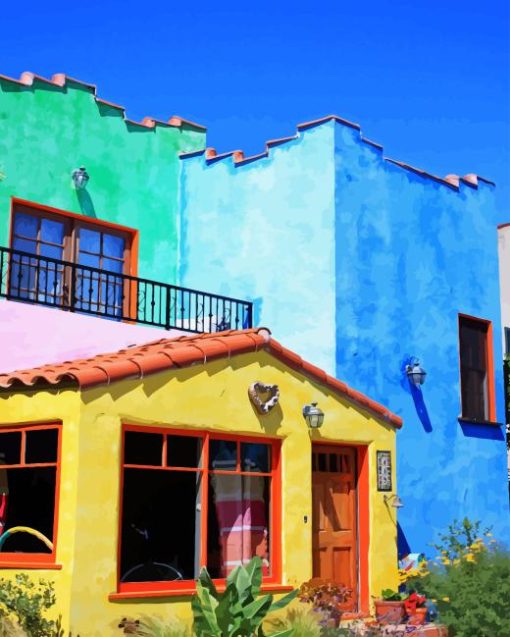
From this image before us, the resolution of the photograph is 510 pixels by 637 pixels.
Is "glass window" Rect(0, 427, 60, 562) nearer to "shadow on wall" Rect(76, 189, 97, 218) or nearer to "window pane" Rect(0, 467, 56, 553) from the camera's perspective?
"window pane" Rect(0, 467, 56, 553)

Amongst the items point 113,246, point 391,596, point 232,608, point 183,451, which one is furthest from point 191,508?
point 113,246

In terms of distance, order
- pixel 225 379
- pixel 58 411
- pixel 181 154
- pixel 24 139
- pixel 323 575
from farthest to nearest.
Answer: pixel 181 154
pixel 24 139
pixel 323 575
pixel 225 379
pixel 58 411

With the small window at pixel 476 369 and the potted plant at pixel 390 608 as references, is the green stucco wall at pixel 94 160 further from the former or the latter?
the potted plant at pixel 390 608

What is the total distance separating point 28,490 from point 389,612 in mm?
5349

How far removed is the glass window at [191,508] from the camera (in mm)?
11164

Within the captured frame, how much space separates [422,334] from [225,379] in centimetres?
636

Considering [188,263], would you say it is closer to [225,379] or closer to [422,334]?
[422,334]

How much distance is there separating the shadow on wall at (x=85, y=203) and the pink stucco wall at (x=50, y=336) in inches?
120

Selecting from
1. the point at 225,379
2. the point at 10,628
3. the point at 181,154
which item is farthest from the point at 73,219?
the point at 10,628

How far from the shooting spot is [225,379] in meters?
12.2

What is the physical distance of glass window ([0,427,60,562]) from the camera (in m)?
10.8

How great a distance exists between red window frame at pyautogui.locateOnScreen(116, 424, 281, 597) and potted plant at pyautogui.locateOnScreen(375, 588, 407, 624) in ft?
5.90

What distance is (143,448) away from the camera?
37.2 ft

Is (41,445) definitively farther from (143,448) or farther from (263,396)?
(263,396)
